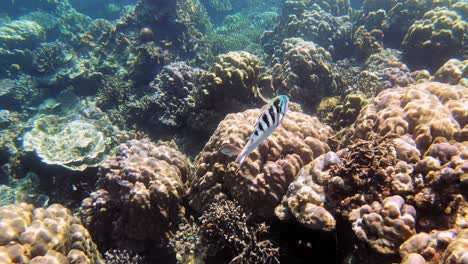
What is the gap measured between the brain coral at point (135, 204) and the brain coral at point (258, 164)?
45 cm

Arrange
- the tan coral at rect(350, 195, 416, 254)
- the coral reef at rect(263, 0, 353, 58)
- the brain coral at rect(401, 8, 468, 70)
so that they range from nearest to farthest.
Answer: the tan coral at rect(350, 195, 416, 254) < the brain coral at rect(401, 8, 468, 70) < the coral reef at rect(263, 0, 353, 58)

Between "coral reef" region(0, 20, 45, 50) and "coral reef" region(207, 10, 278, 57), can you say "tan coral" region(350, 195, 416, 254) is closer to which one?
"coral reef" region(207, 10, 278, 57)

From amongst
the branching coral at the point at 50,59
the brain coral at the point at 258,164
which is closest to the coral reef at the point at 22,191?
the brain coral at the point at 258,164

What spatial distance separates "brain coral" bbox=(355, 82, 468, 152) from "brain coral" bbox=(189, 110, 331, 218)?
836 millimetres

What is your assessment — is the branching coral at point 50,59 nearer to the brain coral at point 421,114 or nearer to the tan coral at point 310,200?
the tan coral at point 310,200

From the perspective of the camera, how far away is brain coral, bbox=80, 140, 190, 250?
4.68 meters

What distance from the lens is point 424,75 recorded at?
7.15 metres

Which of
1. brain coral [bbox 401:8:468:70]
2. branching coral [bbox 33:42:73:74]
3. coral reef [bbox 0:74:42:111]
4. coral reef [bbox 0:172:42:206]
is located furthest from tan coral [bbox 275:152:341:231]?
branching coral [bbox 33:42:73:74]

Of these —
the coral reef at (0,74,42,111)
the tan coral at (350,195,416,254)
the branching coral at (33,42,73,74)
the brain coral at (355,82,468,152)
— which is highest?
the brain coral at (355,82,468,152)

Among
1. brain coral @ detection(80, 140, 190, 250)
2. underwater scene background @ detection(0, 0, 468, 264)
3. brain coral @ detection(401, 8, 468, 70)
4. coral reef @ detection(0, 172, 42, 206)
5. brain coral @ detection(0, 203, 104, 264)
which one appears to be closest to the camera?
underwater scene background @ detection(0, 0, 468, 264)

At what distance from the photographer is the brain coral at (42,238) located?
3443 mm

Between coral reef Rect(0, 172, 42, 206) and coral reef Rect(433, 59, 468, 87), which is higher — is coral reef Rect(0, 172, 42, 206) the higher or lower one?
the lower one

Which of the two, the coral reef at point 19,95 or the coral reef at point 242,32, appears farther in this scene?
the coral reef at point 242,32

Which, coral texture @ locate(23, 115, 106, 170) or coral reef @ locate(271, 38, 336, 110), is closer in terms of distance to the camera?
coral texture @ locate(23, 115, 106, 170)
